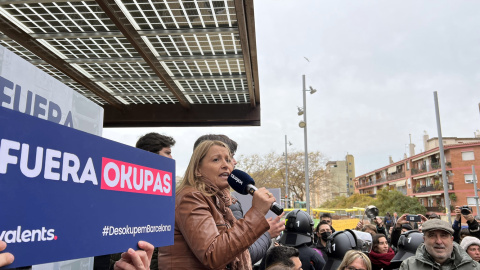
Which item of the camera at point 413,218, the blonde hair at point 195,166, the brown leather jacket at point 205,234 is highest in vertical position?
the blonde hair at point 195,166

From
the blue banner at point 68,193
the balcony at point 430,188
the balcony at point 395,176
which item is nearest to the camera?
the blue banner at point 68,193

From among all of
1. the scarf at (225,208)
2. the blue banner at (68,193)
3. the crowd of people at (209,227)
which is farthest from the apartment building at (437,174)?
the blue banner at (68,193)

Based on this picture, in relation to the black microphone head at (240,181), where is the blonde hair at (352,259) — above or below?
below

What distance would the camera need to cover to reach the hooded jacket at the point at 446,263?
440 cm

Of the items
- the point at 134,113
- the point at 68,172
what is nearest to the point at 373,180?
the point at 134,113

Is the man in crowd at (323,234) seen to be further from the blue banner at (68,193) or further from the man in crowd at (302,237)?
the blue banner at (68,193)

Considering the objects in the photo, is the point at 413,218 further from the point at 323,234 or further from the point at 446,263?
the point at 446,263

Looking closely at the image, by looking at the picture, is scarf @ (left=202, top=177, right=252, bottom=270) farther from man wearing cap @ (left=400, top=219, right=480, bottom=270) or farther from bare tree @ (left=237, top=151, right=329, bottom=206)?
bare tree @ (left=237, top=151, right=329, bottom=206)

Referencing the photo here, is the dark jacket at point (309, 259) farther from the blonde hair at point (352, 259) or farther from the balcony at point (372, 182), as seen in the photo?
the balcony at point (372, 182)

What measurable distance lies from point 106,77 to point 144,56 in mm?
1337

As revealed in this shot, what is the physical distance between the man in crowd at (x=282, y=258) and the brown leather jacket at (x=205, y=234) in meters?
1.17

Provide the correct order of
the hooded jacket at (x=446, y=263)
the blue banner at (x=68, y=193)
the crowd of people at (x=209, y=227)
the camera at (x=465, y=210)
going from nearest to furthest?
the blue banner at (x=68, y=193) → the crowd of people at (x=209, y=227) → the hooded jacket at (x=446, y=263) → the camera at (x=465, y=210)

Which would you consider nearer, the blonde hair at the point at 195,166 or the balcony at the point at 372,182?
the blonde hair at the point at 195,166

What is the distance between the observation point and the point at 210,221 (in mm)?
2168
